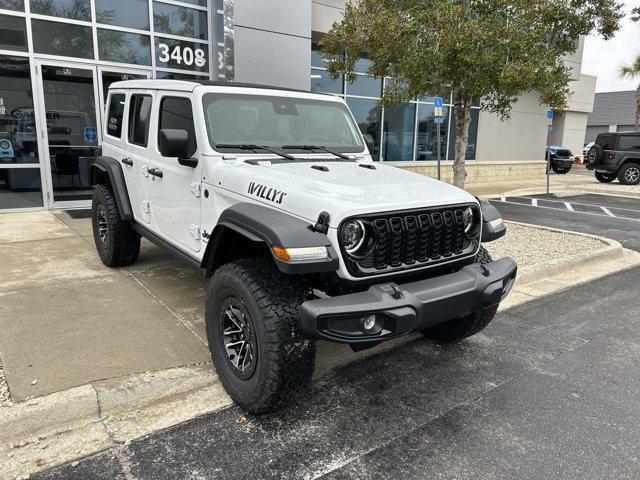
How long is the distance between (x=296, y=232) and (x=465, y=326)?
6.09ft

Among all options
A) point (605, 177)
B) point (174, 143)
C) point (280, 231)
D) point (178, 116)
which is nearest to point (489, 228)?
point (280, 231)

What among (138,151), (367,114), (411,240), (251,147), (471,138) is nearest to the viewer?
(411,240)

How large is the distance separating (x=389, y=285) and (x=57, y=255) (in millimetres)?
5071

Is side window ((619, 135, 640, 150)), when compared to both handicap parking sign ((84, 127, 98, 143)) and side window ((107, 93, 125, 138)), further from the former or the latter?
side window ((107, 93, 125, 138))

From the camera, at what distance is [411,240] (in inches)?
113

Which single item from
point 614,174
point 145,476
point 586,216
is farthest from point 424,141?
point 145,476

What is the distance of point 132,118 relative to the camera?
490cm

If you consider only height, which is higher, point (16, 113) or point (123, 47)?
point (123, 47)

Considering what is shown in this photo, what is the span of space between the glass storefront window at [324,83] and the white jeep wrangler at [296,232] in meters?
8.82

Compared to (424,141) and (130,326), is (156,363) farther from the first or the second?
(424,141)

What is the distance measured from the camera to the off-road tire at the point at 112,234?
17.2 feet

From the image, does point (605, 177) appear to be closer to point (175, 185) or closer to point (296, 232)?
point (175, 185)

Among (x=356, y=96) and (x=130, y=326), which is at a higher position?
(x=356, y=96)

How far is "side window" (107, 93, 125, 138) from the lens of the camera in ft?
17.1
